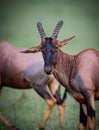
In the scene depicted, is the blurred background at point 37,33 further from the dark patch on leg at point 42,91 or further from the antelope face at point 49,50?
the antelope face at point 49,50

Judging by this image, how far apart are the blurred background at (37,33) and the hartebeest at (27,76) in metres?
0.05

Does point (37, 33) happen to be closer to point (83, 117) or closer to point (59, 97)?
point (59, 97)

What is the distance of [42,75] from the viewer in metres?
4.69

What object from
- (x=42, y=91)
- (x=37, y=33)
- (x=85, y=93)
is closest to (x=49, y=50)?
(x=85, y=93)

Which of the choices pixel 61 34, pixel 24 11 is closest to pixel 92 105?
pixel 61 34

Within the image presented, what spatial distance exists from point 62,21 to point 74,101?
68cm

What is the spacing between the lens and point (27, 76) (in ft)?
15.5

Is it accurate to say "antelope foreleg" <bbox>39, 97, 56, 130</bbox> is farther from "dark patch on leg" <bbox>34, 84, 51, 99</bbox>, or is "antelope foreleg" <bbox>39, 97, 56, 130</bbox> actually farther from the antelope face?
the antelope face

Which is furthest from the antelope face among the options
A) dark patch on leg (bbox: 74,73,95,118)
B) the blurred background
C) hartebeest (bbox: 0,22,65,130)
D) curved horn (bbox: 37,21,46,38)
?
the blurred background

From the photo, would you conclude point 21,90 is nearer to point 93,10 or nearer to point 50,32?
point 50,32

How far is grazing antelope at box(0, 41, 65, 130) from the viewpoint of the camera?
4.68 metres

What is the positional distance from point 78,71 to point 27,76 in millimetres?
548

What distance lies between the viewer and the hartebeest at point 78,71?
4234mm

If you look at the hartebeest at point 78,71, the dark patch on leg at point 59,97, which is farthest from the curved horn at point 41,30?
the dark patch on leg at point 59,97
